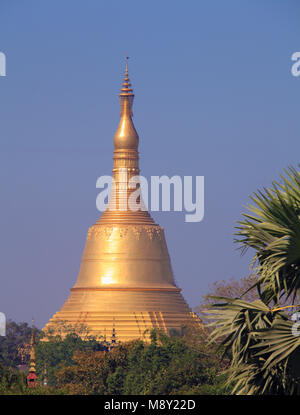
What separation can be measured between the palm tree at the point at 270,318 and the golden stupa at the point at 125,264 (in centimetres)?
4361

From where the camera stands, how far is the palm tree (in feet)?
57.9

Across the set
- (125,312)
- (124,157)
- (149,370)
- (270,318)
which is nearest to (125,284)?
(125,312)

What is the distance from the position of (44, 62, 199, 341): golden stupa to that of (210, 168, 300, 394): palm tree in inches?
1717

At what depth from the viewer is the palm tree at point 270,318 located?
17.7 m

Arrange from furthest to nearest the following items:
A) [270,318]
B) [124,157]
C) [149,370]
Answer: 1. [124,157]
2. [149,370]
3. [270,318]

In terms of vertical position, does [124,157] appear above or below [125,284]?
above

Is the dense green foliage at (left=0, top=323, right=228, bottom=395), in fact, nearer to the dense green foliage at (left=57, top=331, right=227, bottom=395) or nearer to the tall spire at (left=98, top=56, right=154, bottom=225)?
the dense green foliage at (left=57, top=331, right=227, bottom=395)

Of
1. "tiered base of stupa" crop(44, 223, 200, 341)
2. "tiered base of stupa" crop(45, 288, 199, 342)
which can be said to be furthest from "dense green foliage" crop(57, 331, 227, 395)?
"tiered base of stupa" crop(44, 223, 200, 341)

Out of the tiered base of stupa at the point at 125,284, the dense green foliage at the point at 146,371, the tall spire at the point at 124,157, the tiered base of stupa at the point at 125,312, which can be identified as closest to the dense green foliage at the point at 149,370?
the dense green foliage at the point at 146,371

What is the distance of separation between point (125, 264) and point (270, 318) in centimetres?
4679

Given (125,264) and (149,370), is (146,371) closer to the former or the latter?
(149,370)

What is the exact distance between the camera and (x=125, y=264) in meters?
65.0

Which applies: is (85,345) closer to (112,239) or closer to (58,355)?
(58,355)
